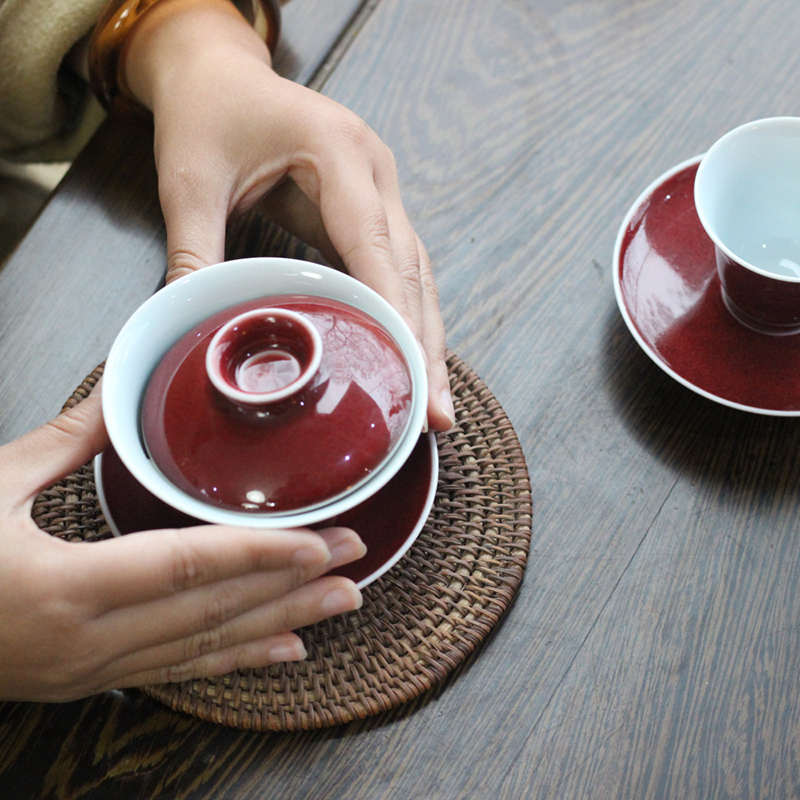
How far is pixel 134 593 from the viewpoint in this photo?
50 cm

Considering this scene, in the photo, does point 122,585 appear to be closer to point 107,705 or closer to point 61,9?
point 107,705

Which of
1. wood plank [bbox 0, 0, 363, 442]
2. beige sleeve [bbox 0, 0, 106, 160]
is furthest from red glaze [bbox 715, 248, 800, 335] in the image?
beige sleeve [bbox 0, 0, 106, 160]

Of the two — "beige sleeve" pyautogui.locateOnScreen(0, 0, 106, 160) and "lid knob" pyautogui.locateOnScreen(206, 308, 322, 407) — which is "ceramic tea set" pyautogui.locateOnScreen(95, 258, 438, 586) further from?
"beige sleeve" pyautogui.locateOnScreen(0, 0, 106, 160)

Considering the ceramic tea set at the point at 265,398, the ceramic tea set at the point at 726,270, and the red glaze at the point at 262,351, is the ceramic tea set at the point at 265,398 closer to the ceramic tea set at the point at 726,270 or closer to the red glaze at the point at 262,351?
the red glaze at the point at 262,351

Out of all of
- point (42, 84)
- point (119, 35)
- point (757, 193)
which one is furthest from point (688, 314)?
point (42, 84)

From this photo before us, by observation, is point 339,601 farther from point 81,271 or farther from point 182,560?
point 81,271

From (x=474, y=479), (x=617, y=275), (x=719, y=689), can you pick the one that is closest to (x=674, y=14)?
(x=617, y=275)

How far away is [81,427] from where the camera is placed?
526 millimetres

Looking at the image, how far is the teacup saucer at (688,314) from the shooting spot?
0.72 metres

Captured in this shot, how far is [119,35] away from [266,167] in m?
0.27

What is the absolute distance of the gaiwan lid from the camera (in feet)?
1.52

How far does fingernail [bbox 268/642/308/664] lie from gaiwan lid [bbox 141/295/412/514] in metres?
0.15

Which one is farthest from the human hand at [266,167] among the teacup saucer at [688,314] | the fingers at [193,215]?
the teacup saucer at [688,314]

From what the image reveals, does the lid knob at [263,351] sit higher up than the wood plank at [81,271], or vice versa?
the lid knob at [263,351]
